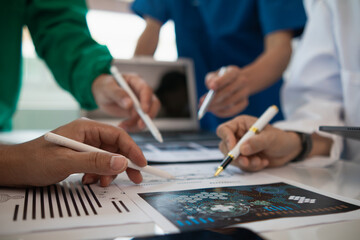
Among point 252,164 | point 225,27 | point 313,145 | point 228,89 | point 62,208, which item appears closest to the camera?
point 62,208

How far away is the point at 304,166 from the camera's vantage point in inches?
24.8

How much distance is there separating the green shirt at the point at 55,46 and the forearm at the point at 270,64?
1.39 feet

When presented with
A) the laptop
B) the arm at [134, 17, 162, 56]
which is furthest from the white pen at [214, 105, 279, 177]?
the arm at [134, 17, 162, 56]

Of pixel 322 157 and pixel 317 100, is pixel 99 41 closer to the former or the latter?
pixel 317 100

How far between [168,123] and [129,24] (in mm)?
1289

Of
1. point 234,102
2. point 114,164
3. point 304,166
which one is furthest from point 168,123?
point 114,164

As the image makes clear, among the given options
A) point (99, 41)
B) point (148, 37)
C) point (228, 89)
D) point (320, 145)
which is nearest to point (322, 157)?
point (320, 145)

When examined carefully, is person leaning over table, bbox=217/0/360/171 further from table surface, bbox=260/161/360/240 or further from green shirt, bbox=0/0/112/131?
green shirt, bbox=0/0/112/131

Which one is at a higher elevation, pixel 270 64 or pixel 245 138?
pixel 270 64

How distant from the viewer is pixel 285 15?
38.7 inches

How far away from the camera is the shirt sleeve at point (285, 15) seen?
979 mm

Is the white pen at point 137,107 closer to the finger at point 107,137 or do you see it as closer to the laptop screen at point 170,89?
the finger at point 107,137

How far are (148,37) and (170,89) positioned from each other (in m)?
0.28

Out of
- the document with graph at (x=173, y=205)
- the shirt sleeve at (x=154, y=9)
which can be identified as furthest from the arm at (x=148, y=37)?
the document with graph at (x=173, y=205)
